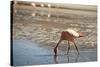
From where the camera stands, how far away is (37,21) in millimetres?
2234

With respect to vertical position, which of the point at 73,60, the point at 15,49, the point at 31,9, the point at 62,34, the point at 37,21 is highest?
the point at 31,9

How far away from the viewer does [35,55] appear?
2.21 metres

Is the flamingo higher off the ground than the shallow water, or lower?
higher

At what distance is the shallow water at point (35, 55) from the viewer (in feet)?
7.00

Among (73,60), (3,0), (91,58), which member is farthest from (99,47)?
(3,0)

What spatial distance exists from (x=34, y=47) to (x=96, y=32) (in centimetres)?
91

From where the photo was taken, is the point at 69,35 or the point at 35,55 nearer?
the point at 35,55

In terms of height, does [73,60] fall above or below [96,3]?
below

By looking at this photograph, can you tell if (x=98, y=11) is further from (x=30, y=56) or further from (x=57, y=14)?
(x=30, y=56)

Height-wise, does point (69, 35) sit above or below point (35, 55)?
above

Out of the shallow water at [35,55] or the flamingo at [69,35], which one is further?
the flamingo at [69,35]

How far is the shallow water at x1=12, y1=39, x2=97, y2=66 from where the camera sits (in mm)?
2135

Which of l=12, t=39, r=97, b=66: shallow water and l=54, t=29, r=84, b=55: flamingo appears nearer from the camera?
l=12, t=39, r=97, b=66: shallow water

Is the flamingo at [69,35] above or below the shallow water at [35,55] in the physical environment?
above
